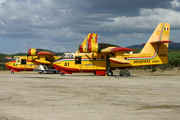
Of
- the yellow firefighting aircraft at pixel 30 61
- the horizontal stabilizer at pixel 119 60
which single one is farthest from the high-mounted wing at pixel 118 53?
the yellow firefighting aircraft at pixel 30 61

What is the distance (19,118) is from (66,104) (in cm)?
296

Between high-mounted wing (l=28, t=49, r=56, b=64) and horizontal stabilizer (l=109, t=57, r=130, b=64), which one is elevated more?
high-mounted wing (l=28, t=49, r=56, b=64)

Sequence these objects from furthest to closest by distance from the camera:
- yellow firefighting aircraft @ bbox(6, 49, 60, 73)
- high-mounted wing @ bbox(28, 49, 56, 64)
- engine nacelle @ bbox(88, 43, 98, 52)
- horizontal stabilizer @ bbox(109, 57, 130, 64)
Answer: yellow firefighting aircraft @ bbox(6, 49, 60, 73)
high-mounted wing @ bbox(28, 49, 56, 64)
engine nacelle @ bbox(88, 43, 98, 52)
horizontal stabilizer @ bbox(109, 57, 130, 64)

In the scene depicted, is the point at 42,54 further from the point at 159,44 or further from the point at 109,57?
the point at 159,44

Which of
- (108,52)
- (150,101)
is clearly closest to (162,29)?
(108,52)

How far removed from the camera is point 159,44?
3169 centimetres

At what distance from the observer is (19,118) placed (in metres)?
7.72

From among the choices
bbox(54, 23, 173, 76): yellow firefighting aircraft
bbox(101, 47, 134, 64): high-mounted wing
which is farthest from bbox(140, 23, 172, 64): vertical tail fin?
bbox(101, 47, 134, 64): high-mounted wing

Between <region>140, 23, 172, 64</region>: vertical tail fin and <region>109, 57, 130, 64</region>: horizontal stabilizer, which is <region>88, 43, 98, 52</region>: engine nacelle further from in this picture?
<region>140, 23, 172, 64</region>: vertical tail fin

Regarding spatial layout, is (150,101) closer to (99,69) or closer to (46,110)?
(46,110)

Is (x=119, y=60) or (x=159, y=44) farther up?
(x=159, y=44)

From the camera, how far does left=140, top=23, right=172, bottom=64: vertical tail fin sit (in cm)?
3162

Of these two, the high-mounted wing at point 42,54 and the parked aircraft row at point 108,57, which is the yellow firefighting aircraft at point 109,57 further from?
the high-mounted wing at point 42,54

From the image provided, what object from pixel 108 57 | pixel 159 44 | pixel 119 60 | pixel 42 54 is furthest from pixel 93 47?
pixel 42 54
